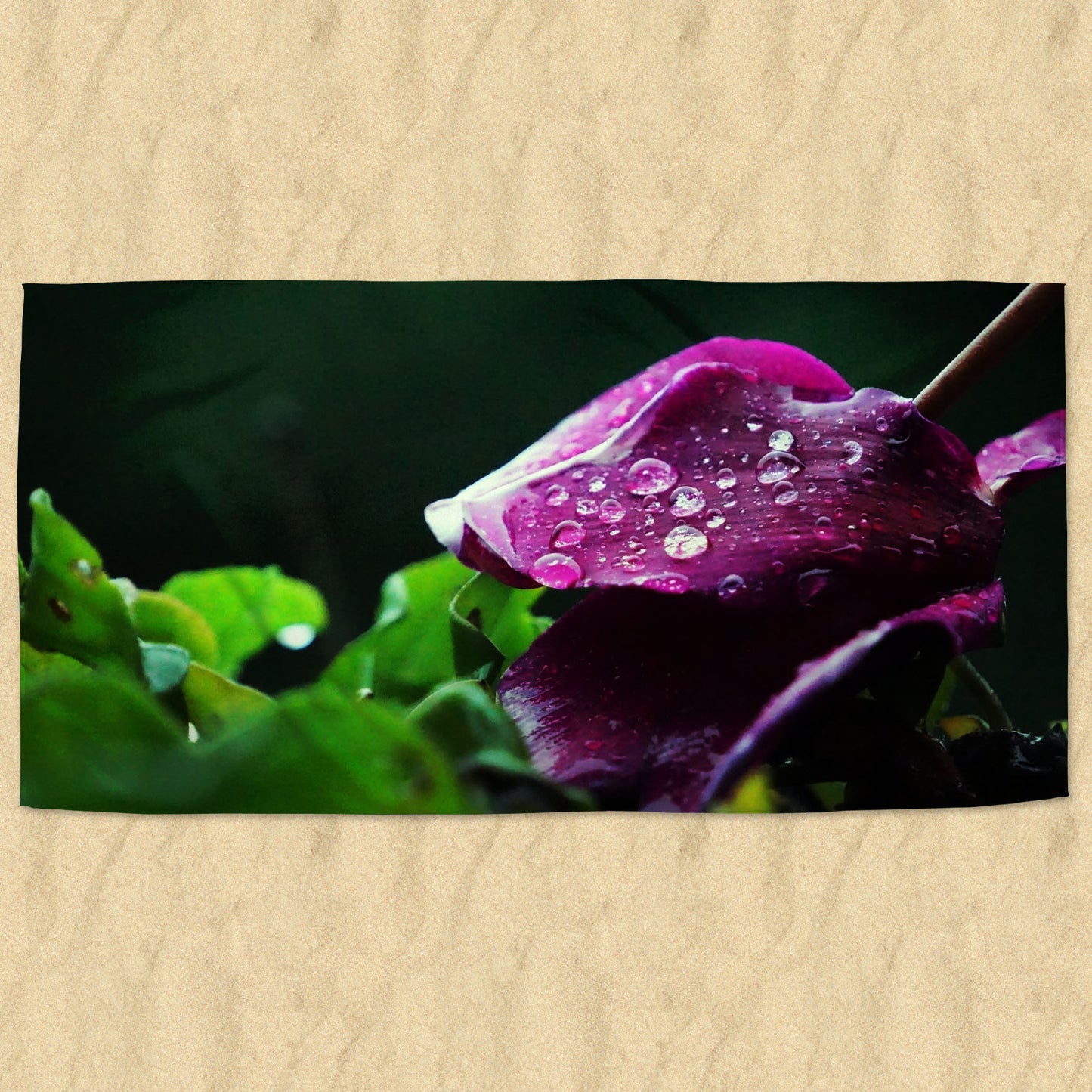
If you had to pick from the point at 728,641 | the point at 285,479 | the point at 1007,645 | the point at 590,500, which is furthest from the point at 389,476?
the point at 1007,645

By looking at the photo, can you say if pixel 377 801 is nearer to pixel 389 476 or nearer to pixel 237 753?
pixel 237 753

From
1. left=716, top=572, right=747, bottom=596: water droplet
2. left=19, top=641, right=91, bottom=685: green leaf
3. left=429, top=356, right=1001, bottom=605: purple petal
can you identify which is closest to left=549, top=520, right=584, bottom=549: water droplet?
left=429, top=356, right=1001, bottom=605: purple petal

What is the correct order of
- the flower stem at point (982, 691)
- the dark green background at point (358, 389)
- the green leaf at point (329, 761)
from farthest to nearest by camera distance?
the dark green background at point (358, 389)
the flower stem at point (982, 691)
the green leaf at point (329, 761)

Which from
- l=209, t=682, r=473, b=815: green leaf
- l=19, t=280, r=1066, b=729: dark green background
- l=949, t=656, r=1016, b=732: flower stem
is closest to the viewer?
l=209, t=682, r=473, b=815: green leaf

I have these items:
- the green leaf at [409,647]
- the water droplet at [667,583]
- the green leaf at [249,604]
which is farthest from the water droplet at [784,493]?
the green leaf at [249,604]

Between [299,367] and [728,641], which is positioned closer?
[728,641]

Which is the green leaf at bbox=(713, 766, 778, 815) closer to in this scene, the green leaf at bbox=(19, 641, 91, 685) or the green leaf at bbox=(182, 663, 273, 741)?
the green leaf at bbox=(182, 663, 273, 741)

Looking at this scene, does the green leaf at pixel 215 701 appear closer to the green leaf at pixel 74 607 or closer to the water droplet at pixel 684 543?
the green leaf at pixel 74 607

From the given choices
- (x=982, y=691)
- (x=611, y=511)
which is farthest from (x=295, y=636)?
(x=982, y=691)
